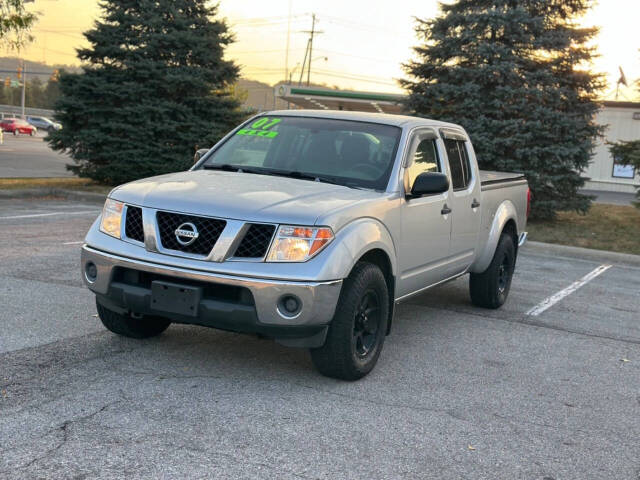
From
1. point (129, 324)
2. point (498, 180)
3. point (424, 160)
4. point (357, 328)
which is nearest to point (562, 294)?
point (498, 180)

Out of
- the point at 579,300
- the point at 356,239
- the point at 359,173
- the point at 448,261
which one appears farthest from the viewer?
the point at 579,300

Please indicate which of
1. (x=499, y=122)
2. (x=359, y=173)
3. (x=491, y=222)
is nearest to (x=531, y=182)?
(x=499, y=122)

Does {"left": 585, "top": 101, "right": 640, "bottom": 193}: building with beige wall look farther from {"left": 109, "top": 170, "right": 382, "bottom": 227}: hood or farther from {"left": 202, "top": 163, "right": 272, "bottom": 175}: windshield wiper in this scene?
{"left": 109, "top": 170, "right": 382, "bottom": 227}: hood

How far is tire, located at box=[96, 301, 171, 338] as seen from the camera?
18.1ft

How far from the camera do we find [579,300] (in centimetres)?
898

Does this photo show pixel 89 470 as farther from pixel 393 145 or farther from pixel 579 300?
pixel 579 300

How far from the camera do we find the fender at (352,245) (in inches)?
183

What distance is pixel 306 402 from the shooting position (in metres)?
4.61

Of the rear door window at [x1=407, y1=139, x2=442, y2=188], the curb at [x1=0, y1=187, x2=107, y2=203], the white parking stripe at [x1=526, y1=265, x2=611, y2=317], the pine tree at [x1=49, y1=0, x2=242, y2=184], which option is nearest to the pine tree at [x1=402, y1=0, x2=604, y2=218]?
the white parking stripe at [x1=526, y1=265, x2=611, y2=317]

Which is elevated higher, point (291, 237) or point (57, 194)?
point (291, 237)

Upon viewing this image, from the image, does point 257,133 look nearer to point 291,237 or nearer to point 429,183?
point 429,183

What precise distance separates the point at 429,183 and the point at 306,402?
192cm

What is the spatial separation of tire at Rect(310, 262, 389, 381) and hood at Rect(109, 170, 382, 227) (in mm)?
509

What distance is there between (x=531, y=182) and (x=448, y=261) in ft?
35.4
